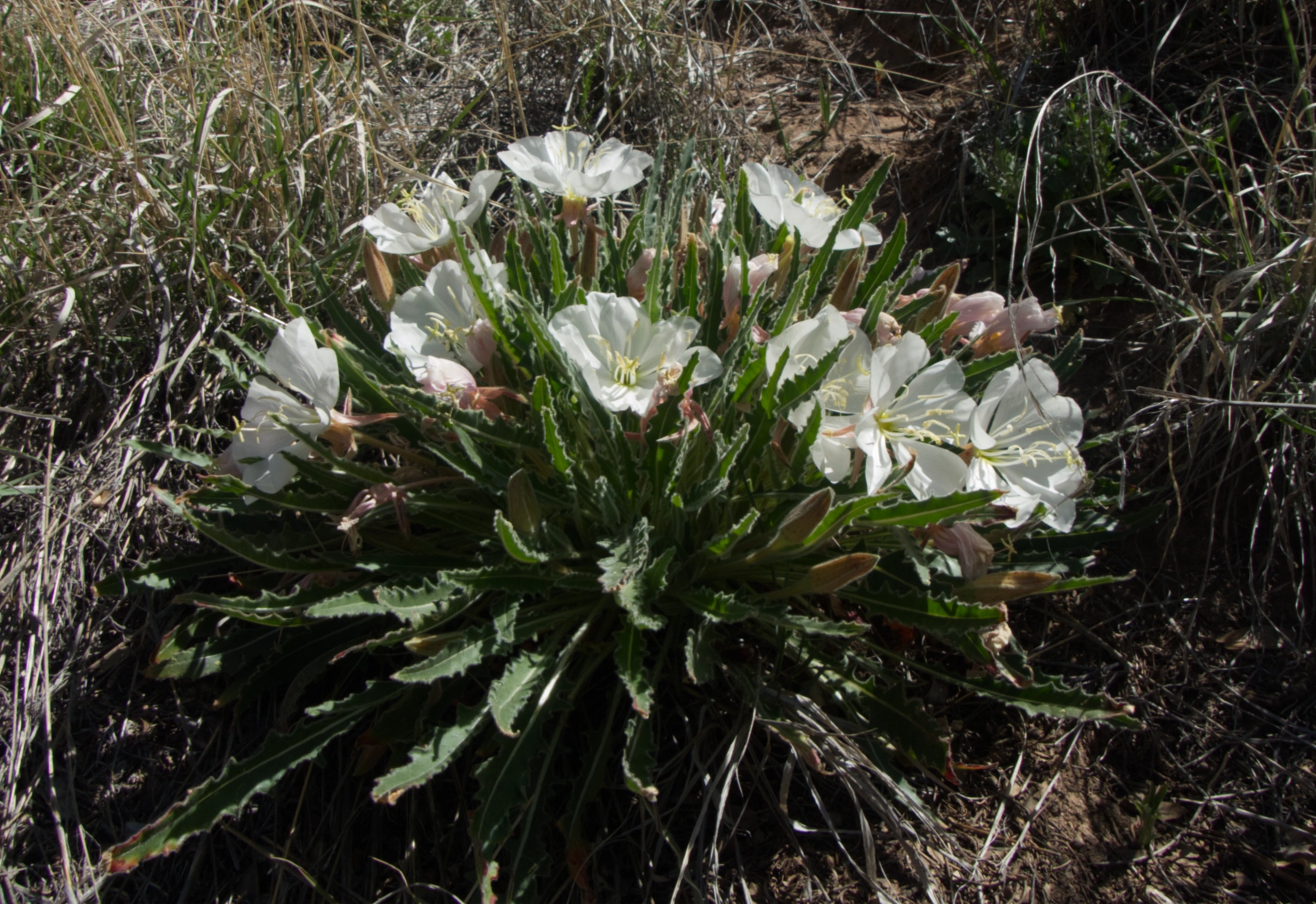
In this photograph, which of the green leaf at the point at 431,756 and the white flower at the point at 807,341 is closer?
the green leaf at the point at 431,756

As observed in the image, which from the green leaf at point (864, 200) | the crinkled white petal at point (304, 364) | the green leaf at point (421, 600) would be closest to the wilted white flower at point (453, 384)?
the crinkled white petal at point (304, 364)

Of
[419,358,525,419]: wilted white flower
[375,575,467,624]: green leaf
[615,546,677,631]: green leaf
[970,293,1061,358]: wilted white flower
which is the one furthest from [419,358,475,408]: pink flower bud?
[970,293,1061,358]: wilted white flower

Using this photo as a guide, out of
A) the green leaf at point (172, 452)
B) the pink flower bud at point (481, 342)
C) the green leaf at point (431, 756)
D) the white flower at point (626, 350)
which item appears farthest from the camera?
the green leaf at point (172, 452)

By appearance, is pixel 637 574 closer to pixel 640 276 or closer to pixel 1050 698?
pixel 640 276

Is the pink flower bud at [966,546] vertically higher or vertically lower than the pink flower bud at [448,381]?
lower

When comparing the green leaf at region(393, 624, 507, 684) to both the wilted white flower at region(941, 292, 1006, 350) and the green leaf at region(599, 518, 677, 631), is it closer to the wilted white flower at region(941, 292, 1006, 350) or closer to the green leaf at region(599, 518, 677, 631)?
the green leaf at region(599, 518, 677, 631)

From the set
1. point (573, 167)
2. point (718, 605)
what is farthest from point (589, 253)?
point (718, 605)

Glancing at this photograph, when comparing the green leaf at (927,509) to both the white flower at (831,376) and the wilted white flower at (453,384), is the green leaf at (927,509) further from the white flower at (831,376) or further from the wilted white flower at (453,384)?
the wilted white flower at (453,384)

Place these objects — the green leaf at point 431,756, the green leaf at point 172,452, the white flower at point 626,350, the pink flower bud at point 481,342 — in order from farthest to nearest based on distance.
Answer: the green leaf at point 172,452 → the pink flower bud at point 481,342 → the white flower at point 626,350 → the green leaf at point 431,756
